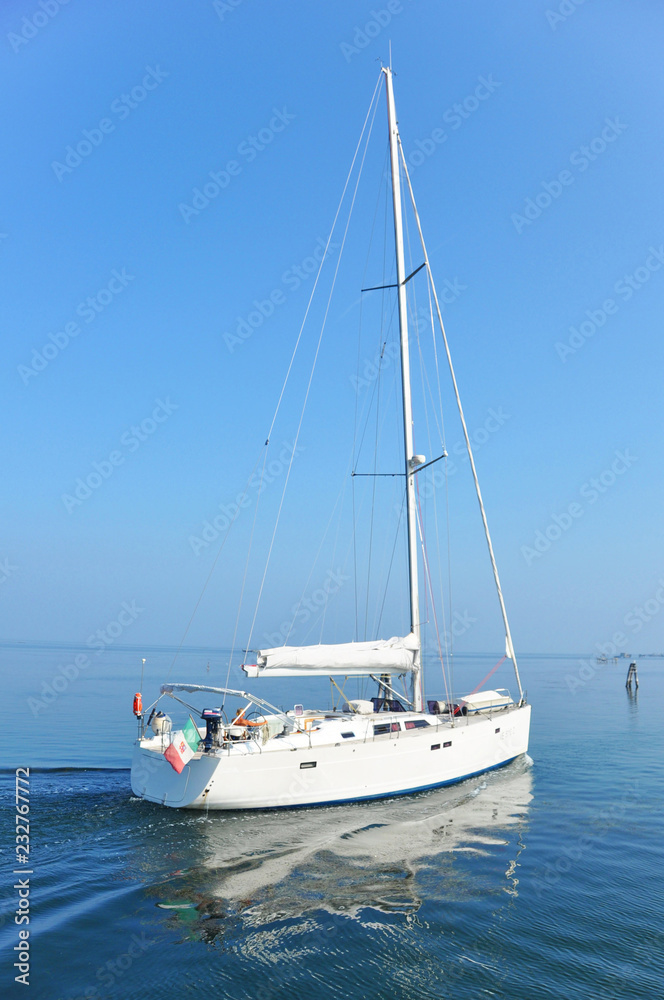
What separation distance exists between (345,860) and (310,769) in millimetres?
3536

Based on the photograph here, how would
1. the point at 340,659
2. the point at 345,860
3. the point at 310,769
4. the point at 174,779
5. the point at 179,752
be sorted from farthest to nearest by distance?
the point at 340,659 < the point at 310,769 < the point at 174,779 < the point at 179,752 < the point at 345,860

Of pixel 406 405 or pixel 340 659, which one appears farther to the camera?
pixel 406 405

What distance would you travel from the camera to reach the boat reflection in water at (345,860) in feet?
35.6

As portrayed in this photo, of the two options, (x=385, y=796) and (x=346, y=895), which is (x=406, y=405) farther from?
(x=346, y=895)

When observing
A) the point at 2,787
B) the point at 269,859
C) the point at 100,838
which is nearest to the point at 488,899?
the point at 269,859

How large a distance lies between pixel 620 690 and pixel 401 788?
195 feet

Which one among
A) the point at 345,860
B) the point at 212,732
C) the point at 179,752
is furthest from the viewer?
the point at 212,732

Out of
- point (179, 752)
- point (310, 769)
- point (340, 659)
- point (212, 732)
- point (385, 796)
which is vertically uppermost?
point (340, 659)

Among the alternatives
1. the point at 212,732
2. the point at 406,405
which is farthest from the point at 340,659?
the point at 406,405

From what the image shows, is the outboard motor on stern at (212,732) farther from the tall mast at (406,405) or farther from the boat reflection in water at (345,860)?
the tall mast at (406,405)

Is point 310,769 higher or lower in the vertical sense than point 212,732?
lower

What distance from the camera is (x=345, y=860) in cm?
1322

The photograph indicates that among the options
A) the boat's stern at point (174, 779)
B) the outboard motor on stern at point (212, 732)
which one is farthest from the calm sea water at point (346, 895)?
the outboard motor on stern at point (212, 732)

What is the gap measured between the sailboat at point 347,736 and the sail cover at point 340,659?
0.03 m
